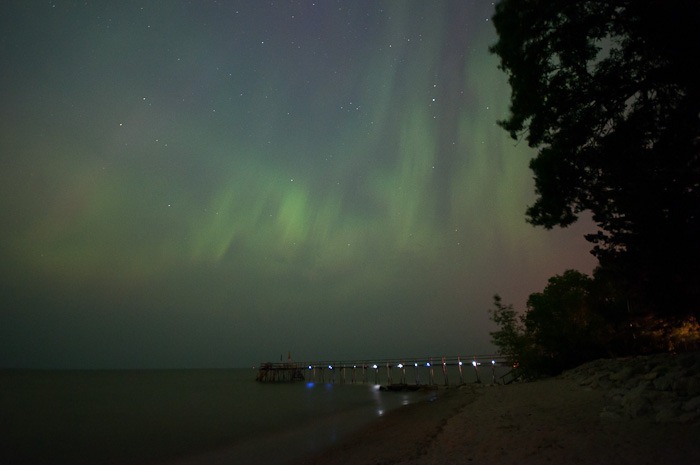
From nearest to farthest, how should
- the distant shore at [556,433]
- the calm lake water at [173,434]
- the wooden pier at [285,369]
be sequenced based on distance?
the distant shore at [556,433], the calm lake water at [173,434], the wooden pier at [285,369]

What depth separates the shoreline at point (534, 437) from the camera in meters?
7.09

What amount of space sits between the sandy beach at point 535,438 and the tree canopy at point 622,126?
10.7 feet

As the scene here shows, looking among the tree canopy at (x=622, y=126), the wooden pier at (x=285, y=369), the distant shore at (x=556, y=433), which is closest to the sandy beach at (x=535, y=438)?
the distant shore at (x=556, y=433)

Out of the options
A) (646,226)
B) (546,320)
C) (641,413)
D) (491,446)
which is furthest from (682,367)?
(546,320)

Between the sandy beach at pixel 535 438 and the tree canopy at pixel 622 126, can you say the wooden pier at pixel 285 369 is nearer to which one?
the sandy beach at pixel 535 438

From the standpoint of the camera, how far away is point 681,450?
255 inches

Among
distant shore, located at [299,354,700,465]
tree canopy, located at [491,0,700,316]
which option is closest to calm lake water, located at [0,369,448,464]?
distant shore, located at [299,354,700,465]

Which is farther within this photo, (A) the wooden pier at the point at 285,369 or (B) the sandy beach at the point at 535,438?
(A) the wooden pier at the point at 285,369

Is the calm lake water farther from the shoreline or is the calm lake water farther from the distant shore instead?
the distant shore

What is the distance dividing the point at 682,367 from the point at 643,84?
7400 mm

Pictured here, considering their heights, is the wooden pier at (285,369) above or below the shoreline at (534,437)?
above

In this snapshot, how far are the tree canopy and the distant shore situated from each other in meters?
2.88

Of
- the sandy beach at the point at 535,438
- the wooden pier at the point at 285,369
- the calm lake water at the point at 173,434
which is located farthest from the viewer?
the wooden pier at the point at 285,369

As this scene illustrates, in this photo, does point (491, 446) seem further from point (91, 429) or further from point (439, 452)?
point (91, 429)
